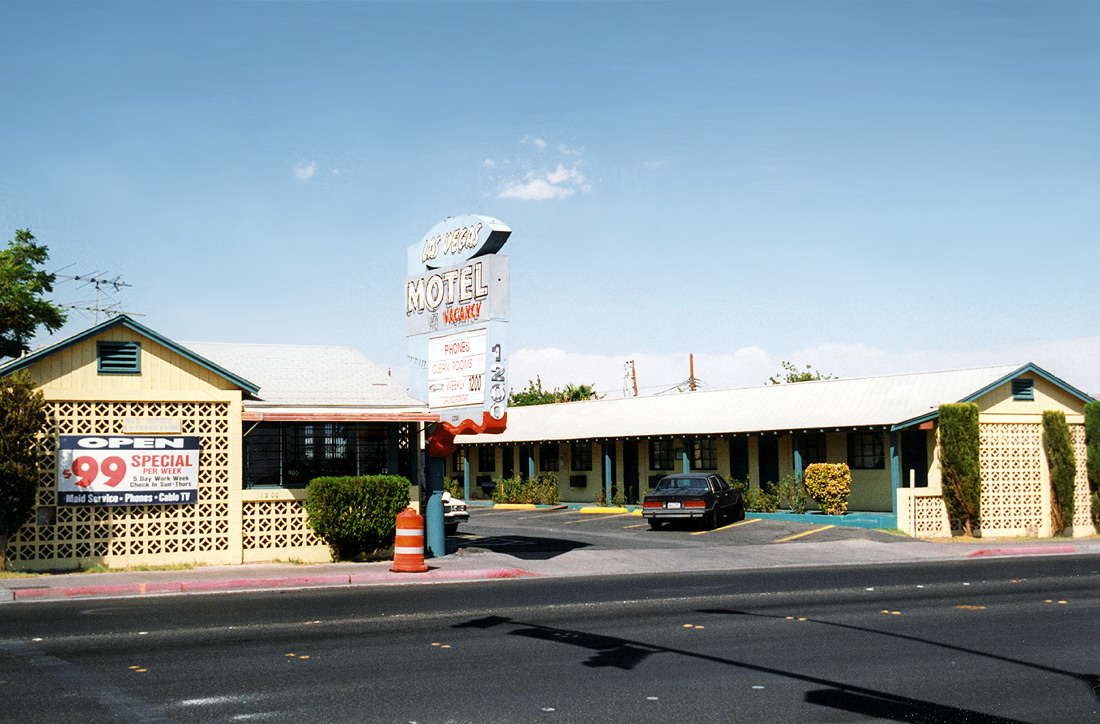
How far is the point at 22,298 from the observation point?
31.6 m

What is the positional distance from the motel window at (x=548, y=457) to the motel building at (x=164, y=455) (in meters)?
22.3

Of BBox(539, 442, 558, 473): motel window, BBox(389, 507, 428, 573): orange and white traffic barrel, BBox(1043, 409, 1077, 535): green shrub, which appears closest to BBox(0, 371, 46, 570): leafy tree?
BBox(389, 507, 428, 573): orange and white traffic barrel

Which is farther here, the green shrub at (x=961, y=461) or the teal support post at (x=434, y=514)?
the green shrub at (x=961, y=461)

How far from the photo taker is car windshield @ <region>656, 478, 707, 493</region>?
1188 inches

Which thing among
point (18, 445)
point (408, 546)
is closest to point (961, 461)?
point (408, 546)

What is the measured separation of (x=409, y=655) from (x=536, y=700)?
8.04 ft

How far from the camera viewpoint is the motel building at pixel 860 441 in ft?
99.1

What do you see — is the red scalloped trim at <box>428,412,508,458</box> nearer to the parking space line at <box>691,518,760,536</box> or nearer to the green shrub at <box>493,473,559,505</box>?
the parking space line at <box>691,518,760,536</box>

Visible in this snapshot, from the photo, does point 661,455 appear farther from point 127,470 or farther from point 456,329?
point 127,470

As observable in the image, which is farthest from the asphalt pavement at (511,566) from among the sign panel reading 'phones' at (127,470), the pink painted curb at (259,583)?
the sign panel reading 'phones' at (127,470)

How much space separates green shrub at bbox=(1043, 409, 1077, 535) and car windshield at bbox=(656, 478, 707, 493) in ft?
34.0

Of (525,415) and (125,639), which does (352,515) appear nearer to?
(125,639)

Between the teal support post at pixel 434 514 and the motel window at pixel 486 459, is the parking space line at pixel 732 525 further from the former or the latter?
the motel window at pixel 486 459

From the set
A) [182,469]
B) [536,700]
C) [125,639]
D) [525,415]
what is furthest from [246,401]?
[525,415]
